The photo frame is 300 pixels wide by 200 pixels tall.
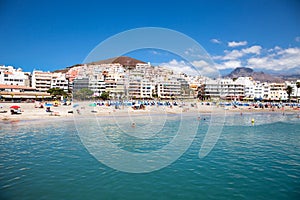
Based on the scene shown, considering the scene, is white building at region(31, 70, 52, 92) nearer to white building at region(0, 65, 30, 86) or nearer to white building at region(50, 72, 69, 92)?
white building at region(50, 72, 69, 92)

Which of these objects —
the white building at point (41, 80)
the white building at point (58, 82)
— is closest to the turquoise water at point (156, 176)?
the white building at point (41, 80)

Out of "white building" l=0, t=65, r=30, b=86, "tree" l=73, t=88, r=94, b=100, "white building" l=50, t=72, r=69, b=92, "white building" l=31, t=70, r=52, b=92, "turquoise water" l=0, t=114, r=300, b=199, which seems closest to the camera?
"turquoise water" l=0, t=114, r=300, b=199

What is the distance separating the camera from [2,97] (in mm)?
43156

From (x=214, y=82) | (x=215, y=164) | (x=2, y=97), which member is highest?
(x=214, y=82)

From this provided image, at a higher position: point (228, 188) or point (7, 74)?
point (7, 74)

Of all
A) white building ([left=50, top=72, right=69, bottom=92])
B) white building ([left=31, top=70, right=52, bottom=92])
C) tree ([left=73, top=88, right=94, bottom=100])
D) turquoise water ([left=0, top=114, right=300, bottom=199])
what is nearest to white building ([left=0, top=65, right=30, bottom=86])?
white building ([left=31, top=70, right=52, bottom=92])

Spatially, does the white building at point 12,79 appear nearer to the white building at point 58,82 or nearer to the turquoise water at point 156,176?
the white building at point 58,82

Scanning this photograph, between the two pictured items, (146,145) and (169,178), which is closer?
(169,178)

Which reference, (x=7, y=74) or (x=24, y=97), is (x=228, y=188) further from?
(x=7, y=74)

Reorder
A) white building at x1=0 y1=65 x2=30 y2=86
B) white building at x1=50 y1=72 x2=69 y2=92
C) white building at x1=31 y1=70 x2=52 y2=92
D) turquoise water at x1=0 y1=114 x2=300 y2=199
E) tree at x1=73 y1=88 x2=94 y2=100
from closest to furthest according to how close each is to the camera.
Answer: turquoise water at x1=0 y1=114 x2=300 y2=199
tree at x1=73 y1=88 x2=94 y2=100
white building at x1=0 y1=65 x2=30 y2=86
white building at x1=31 y1=70 x2=52 y2=92
white building at x1=50 y1=72 x2=69 y2=92

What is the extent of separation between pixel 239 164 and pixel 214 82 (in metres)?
78.4

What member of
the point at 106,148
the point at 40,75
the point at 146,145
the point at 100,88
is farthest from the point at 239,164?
the point at 40,75

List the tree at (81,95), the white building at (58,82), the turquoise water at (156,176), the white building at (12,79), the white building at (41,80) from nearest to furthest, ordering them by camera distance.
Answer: the turquoise water at (156,176) < the tree at (81,95) < the white building at (12,79) < the white building at (41,80) < the white building at (58,82)

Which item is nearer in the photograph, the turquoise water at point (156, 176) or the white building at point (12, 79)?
the turquoise water at point (156, 176)
